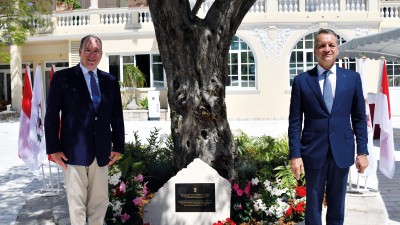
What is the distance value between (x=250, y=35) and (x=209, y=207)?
16.4m

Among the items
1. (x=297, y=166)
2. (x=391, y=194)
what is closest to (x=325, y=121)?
(x=297, y=166)

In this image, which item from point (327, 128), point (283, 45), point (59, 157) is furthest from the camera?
point (283, 45)

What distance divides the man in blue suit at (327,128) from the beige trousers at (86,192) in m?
1.72

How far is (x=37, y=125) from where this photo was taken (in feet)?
24.2

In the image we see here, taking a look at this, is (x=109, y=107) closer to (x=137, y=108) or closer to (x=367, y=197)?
(x=367, y=197)

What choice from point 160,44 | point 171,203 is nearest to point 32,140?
point 160,44

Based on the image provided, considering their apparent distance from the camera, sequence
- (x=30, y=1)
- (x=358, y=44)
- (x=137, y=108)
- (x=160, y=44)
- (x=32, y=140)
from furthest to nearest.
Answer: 1. (x=137, y=108)
2. (x=30, y=1)
3. (x=358, y=44)
4. (x=32, y=140)
5. (x=160, y=44)

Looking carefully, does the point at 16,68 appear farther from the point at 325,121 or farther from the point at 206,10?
the point at 325,121

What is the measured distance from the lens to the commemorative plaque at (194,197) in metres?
5.01

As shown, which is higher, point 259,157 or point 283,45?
point 283,45

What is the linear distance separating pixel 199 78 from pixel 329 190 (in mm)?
2332

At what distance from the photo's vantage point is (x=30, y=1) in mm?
19875

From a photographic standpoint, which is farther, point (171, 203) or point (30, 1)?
point (30, 1)

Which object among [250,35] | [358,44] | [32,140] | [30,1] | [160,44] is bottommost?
[32,140]
